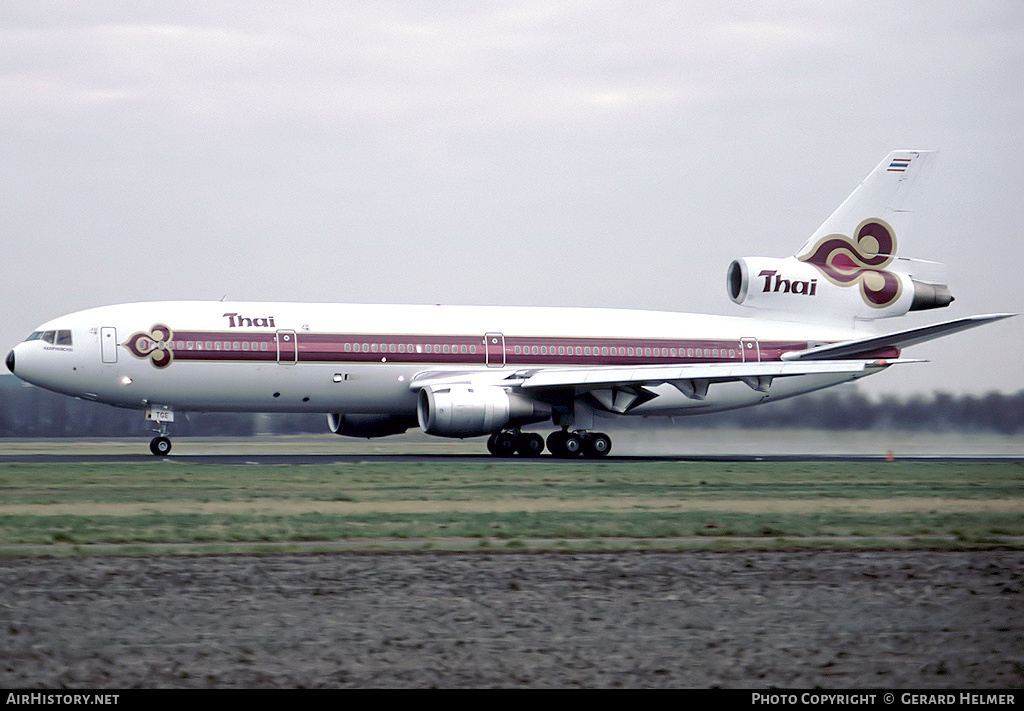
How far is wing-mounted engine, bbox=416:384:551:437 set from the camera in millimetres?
35281

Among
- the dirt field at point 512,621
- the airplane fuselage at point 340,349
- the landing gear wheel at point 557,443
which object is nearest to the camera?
the dirt field at point 512,621

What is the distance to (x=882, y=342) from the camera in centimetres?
3966

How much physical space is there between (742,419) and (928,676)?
34441mm

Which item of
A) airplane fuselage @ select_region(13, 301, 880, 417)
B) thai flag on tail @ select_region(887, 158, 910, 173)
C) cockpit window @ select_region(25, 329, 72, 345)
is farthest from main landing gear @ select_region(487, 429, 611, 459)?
thai flag on tail @ select_region(887, 158, 910, 173)

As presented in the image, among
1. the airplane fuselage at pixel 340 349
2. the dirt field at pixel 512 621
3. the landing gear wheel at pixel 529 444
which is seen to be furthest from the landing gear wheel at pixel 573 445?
the dirt field at pixel 512 621

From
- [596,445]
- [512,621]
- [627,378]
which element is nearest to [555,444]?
[596,445]

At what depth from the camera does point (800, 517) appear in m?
18.9

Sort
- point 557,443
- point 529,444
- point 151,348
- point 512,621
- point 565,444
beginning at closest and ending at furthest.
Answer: point 512,621
point 151,348
point 565,444
point 557,443
point 529,444

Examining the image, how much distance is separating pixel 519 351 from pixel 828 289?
11151mm

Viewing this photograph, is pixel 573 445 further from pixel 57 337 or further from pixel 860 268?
pixel 57 337

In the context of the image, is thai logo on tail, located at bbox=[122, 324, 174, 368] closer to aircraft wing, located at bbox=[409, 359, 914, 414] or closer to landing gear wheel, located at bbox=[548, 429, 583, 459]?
aircraft wing, located at bbox=[409, 359, 914, 414]

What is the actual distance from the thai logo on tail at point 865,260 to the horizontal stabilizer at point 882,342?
8.93 ft

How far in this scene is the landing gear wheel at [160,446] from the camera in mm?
35906

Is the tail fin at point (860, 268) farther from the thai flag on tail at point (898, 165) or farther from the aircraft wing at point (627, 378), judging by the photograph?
the aircraft wing at point (627, 378)
